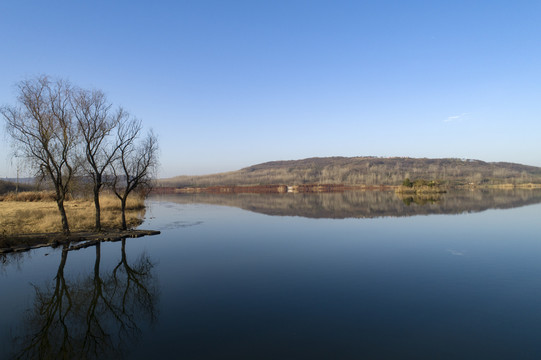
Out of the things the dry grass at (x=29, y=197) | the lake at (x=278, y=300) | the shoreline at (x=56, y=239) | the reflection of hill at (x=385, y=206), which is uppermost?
the dry grass at (x=29, y=197)

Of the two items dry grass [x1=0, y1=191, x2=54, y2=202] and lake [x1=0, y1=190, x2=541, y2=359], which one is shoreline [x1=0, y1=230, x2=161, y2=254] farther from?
dry grass [x1=0, y1=191, x2=54, y2=202]

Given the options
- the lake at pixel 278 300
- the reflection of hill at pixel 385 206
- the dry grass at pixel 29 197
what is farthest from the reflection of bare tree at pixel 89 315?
the dry grass at pixel 29 197

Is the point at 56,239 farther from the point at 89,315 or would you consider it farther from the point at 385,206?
the point at 385,206

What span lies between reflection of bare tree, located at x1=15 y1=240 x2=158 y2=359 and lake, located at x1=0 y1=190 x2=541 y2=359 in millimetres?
47

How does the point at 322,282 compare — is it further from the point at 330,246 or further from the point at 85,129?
the point at 85,129

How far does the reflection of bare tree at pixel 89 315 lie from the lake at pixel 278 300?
0.15 ft

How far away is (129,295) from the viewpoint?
11539mm

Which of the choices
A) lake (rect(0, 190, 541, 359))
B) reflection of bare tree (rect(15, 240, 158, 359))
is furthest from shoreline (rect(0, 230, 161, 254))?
reflection of bare tree (rect(15, 240, 158, 359))

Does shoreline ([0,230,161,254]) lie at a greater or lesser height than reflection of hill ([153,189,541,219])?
greater

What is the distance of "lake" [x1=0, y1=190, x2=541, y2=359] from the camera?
A: 7703 mm

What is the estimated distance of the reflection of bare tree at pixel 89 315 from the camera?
784 cm

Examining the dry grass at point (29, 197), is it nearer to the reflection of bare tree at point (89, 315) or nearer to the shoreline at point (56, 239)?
the shoreline at point (56, 239)

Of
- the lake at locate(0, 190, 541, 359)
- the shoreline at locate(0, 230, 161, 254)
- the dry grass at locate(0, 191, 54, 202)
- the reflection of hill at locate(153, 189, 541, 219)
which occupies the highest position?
the dry grass at locate(0, 191, 54, 202)

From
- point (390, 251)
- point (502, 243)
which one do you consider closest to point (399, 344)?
point (390, 251)
